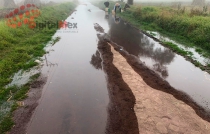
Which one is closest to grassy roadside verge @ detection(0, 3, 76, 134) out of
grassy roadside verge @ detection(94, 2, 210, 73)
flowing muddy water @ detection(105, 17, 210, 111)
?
flowing muddy water @ detection(105, 17, 210, 111)

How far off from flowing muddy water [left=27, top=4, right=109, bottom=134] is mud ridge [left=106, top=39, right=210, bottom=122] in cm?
200

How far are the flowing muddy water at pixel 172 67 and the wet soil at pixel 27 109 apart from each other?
6.07 m

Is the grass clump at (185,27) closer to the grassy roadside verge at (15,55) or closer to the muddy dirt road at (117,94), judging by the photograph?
the muddy dirt road at (117,94)

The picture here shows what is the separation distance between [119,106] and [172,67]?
4854 mm

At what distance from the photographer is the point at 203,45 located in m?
11.2

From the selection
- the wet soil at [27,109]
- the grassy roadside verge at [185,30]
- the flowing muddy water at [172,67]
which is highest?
the grassy roadside verge at [185,30]

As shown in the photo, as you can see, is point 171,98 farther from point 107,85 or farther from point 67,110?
point 67,110

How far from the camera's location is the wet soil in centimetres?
489

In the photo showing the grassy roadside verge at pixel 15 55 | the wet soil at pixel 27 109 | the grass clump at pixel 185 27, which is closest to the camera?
the wet soil at pixel 27 109

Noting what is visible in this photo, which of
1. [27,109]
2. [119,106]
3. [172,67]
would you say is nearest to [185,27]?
[172,67]

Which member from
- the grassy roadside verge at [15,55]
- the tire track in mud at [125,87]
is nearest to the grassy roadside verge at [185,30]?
the tire track in mud at [125,87]

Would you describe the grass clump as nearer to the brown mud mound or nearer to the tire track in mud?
the tire track in mud

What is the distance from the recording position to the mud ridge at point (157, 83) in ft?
19.0

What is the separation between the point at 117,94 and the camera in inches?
258
